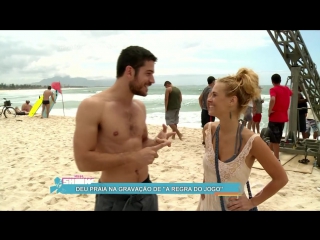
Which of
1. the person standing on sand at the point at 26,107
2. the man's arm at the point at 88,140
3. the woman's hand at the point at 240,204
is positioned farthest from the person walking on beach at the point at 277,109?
the person standing on sand at the point at 26,107

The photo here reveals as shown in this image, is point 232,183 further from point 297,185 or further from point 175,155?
point 175,155

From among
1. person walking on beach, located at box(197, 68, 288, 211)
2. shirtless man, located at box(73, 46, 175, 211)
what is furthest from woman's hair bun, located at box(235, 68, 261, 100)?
shirtless man, located at box(73, 46, 175, 211)

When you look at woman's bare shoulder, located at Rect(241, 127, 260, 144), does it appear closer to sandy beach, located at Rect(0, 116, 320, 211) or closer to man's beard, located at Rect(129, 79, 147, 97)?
man's beard, located at Rect(129, 79, 147, 97)

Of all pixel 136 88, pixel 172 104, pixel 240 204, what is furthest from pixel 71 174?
pixel 240 204

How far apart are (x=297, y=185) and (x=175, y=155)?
202 centimetres

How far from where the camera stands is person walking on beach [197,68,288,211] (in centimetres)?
105

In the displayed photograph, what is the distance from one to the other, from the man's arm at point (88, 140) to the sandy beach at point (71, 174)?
5.18 ft

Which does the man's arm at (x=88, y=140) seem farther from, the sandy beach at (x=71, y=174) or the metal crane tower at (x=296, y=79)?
the metal crane tower at (x=296, y=79)

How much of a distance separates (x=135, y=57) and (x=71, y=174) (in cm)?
291

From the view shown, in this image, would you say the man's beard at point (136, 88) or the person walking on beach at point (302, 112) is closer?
the man's beard at point (136, 88)

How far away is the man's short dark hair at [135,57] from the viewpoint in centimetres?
110

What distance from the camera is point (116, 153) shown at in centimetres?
121

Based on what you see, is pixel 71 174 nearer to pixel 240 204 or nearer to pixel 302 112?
pixel 240 204

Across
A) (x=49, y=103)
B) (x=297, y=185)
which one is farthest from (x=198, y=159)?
(x=49, y=103)
